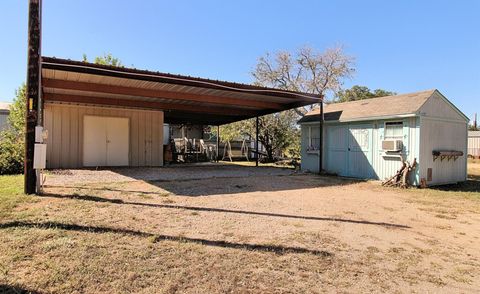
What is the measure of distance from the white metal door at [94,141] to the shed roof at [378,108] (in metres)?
8.26

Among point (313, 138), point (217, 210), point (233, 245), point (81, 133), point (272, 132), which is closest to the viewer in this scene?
point (233, 245)

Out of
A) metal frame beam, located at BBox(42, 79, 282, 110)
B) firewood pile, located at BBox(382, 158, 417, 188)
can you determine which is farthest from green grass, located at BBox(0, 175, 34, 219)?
firewood pile, located at BBox(382, 158, 417, 188)

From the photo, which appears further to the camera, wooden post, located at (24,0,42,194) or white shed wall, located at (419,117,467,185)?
white shed wall, located at (419,117,467,185)

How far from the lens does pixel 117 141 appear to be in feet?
41.1

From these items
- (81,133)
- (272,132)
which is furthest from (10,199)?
(272,132)

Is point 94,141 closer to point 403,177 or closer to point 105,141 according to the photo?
point 105,141

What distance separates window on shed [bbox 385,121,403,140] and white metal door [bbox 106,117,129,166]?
9.91m

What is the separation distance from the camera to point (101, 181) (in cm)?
788

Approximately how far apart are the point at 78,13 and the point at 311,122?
28.7ft

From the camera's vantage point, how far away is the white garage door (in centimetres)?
1195

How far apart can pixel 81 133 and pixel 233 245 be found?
1058cm

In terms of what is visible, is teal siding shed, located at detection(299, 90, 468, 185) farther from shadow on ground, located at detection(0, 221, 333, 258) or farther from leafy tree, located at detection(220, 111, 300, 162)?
leafy tree, located at detection(220, 111, 300, 162)

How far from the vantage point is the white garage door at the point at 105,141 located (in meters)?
11.9

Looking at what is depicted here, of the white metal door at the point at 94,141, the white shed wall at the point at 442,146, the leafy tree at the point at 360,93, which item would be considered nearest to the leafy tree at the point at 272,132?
the white metal door at the point at 94,141
